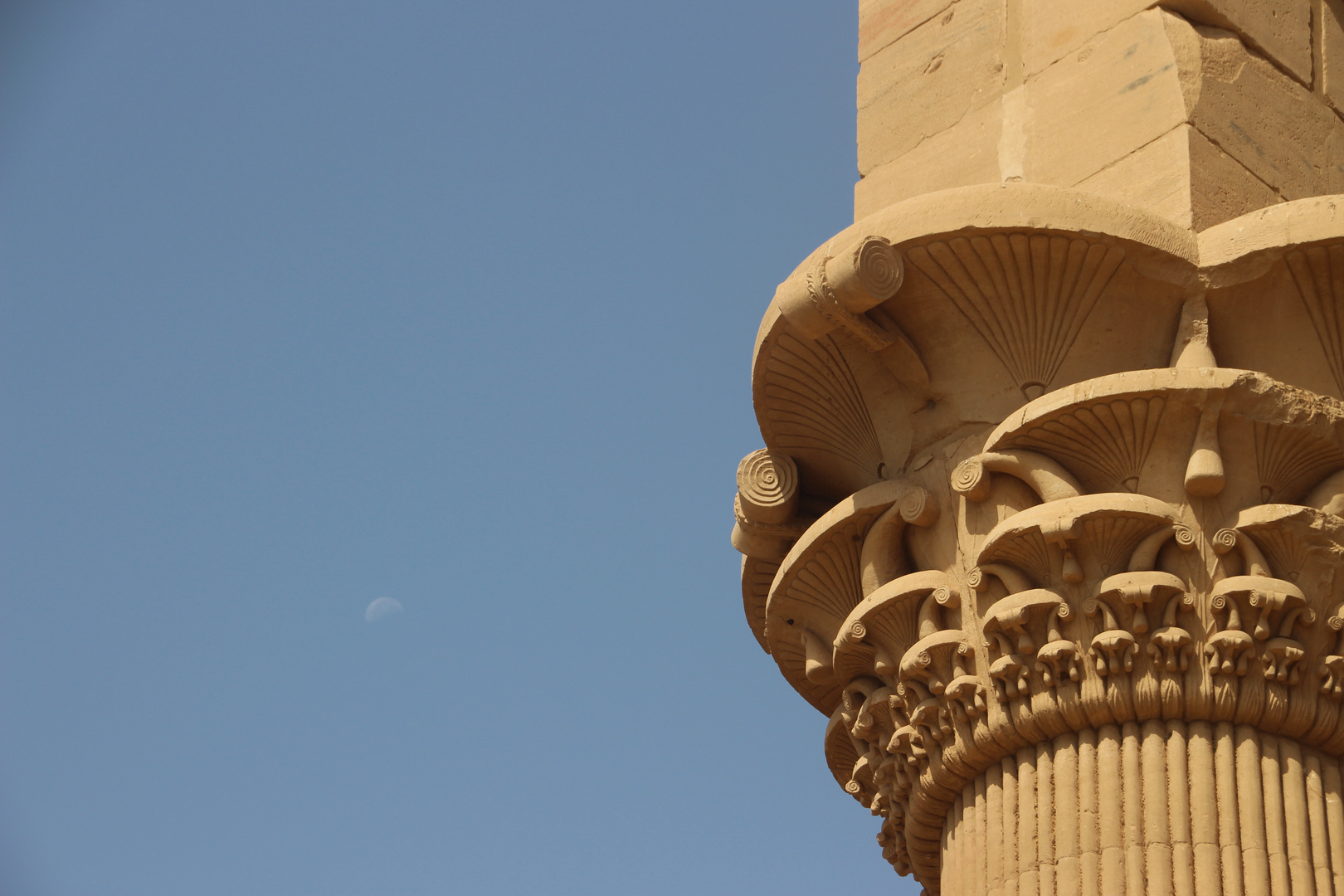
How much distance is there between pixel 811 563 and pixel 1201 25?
2.75 metres

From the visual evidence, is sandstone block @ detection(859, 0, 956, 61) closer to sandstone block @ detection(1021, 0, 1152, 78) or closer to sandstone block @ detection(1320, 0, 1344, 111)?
sandstone block @ detection(1021, 0, 1152, 78)

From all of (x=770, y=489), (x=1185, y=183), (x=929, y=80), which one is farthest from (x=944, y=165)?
(x=770, y=489)

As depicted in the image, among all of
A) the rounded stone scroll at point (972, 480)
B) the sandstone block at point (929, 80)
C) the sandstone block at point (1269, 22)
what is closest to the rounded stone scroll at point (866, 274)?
the rounded stone scroll at point (972, 480)

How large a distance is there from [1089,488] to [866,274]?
3.65 ft

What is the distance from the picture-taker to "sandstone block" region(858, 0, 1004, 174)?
8062mm

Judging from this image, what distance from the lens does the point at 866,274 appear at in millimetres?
6699

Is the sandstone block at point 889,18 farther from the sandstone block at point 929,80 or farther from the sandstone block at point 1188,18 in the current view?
the sandstone block at point 1188,18

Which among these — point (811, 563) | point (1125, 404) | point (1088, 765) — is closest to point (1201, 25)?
point (1125, 404)

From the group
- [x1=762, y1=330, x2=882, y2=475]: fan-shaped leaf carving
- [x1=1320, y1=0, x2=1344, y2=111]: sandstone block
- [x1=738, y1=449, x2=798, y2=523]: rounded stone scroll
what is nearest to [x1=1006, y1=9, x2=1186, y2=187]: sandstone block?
[x1=1320, y1=0, x2=1344, y2=111]: sandstone block

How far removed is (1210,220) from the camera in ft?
22.9

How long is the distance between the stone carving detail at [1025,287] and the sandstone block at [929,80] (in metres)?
1.46

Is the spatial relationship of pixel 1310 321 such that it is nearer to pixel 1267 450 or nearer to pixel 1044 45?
pixel 1267 450

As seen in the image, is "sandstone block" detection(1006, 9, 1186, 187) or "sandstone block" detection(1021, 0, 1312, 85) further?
"sandstone block" detection(1021, 0, 1312, 85)

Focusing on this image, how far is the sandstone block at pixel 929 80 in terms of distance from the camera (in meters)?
8.06
